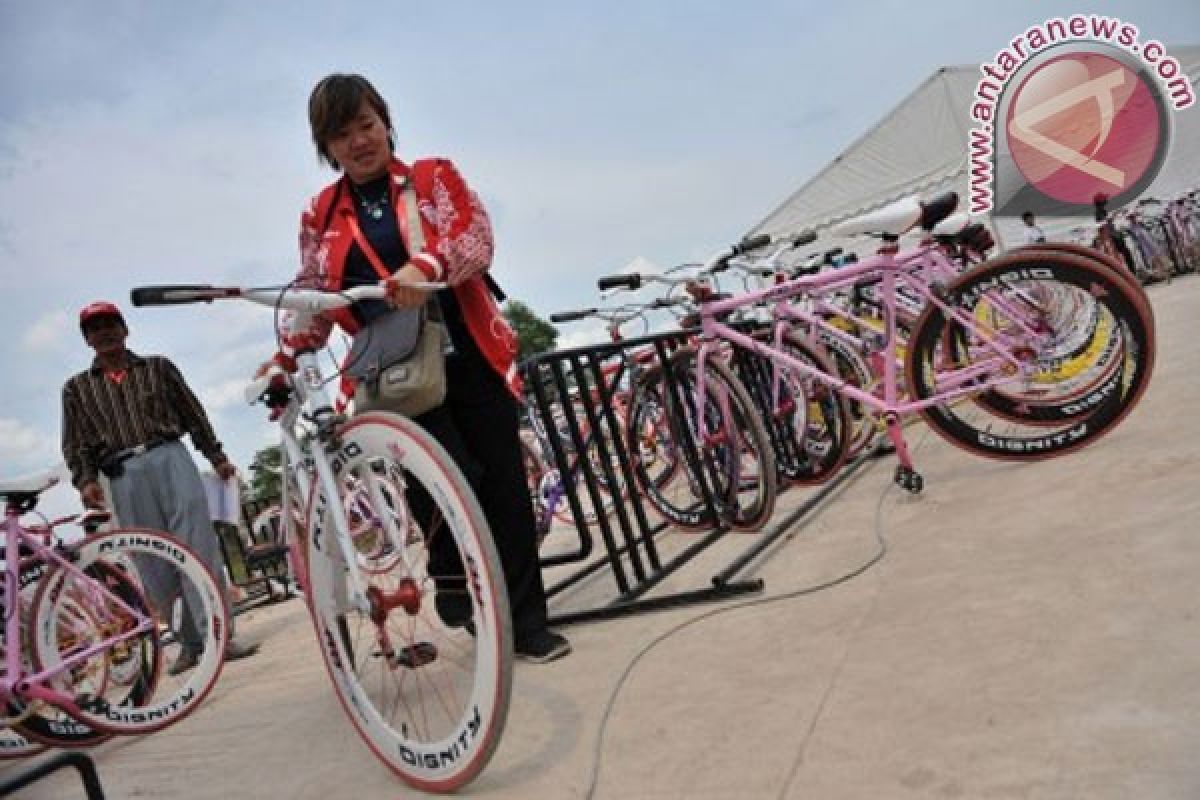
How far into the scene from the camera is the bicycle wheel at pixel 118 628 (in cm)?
270

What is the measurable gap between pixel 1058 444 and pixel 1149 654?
69.5 inches

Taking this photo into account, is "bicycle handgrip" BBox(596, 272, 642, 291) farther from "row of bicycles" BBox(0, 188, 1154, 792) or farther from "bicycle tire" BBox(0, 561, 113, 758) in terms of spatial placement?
"bicycle tire" BBox(0, 561, 113, 758)

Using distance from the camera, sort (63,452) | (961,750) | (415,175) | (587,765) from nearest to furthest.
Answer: (961,750) → (587,765) → (415,175) → (63,452)

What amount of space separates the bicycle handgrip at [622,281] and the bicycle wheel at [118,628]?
6.46ft

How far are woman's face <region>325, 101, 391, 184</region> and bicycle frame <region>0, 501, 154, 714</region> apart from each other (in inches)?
67.4

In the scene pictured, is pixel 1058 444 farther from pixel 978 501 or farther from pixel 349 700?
pixel 349 700

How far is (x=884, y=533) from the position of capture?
2635mm

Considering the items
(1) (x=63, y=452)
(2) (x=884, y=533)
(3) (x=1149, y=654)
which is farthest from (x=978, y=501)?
(1) (x=63, y=452)

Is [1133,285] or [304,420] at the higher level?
[304,420]

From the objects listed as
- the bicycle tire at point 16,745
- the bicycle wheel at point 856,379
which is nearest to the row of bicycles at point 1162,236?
the bicycle wheel at point 856,379

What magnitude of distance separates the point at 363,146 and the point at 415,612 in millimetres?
1261

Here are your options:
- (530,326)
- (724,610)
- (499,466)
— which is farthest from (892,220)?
(530,326)

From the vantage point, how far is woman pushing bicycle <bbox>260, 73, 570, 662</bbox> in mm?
1912

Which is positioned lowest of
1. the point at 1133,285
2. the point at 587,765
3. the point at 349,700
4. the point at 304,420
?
the point at 587,765
